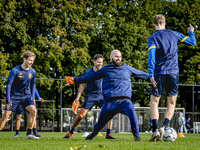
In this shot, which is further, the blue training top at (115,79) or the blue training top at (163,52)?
the blue training top at (163,52)

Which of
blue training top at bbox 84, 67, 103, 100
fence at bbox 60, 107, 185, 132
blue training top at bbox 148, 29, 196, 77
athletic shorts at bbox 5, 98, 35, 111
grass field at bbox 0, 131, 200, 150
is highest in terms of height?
blue training top at bbox 148, 29, 196, 77

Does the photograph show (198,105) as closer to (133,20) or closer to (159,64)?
(133,20)

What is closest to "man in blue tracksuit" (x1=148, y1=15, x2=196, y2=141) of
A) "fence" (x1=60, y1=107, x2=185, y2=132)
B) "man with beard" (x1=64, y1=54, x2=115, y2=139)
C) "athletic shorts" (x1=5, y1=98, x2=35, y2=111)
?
"man with beard" (x1=64, y1=54, x2=115, y2=139)

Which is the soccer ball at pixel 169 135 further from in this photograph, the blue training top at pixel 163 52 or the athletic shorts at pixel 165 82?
the blue training top at pixel 163 52

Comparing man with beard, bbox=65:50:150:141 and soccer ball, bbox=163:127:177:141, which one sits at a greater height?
man with beard, bbox=65:50:150:141

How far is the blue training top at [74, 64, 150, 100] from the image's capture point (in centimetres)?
654

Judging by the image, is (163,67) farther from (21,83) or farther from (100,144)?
(21,83)

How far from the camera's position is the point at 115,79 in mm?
6613

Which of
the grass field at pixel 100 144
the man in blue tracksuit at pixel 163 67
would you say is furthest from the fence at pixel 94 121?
the man in blue tracksuit at pixel 163 67

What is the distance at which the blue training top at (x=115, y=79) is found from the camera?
6543mm

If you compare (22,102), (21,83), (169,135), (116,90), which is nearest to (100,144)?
(116,90)

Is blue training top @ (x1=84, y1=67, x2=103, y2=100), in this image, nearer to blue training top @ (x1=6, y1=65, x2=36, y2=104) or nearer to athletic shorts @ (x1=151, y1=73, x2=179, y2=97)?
blue training top @ (x1=6, y1=65, x2=36, y2=104)

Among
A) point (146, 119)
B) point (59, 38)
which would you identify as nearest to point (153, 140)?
point (146, 119)

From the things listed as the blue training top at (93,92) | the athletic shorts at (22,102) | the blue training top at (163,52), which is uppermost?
the blue training top at (163,52)
